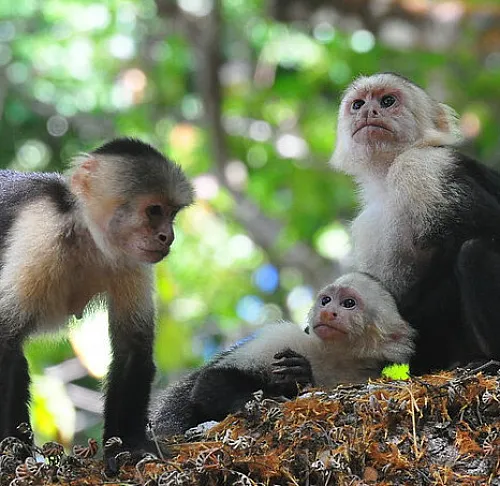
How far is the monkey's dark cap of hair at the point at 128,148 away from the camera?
14.3ft

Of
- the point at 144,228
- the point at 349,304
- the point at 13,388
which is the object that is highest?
the point at 144,228

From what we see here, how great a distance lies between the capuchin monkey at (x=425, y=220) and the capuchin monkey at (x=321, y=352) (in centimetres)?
17

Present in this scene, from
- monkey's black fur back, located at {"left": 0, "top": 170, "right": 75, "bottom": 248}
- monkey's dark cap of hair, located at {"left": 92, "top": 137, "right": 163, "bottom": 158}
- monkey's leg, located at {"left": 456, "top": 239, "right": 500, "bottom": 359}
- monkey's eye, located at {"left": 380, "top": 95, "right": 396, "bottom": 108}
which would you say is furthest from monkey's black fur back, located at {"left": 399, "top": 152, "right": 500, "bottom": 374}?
monkey's black fur back, located at {"left": 0, "top": 170, "right": 75, "bottom": 248}

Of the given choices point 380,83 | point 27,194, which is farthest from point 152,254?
point 380,83

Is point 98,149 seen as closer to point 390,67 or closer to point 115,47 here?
point 390,67

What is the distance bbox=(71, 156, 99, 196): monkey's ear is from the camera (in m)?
4.35

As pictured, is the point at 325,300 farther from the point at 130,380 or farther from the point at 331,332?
the point at 130,380

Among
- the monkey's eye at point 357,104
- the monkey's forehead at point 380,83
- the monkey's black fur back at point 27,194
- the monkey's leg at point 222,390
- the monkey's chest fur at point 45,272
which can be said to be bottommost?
the monkey's leg at point 222,390

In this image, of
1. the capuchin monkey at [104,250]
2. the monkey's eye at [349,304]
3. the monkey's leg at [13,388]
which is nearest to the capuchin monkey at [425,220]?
the monkey's eye at [349,304]

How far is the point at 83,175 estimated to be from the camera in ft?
14.3

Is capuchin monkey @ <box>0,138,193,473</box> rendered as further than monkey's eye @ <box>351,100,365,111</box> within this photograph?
No

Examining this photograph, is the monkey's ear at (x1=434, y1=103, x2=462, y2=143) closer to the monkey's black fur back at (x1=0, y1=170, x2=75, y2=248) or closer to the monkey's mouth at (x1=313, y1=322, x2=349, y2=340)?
the monkey's mouth at (x1=313, y1=322, x2=349, y2=340)

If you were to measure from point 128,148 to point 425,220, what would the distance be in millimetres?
1364

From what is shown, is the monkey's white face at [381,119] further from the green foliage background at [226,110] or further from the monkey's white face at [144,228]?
the green foliage background at [226,110]
